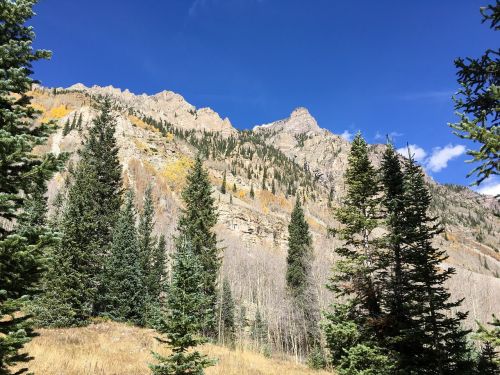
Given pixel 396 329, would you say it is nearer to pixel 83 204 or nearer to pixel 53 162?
pixel 53 162

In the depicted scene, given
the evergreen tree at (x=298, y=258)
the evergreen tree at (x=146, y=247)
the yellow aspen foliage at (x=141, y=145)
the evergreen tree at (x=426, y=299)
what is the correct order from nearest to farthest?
the evergreen tree at (x=426, y=299)
the evergreen tree at (x=146, y=247)
the evergreen tree at (x=298, y=258)
the yellow aspen foliage at (x=141, y=145)

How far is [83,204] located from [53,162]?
1999 centimetres

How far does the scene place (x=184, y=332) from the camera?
39.0 ft

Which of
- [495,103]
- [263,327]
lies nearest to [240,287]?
[263,327]

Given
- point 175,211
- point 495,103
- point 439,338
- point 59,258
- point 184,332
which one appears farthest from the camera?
point 175,211

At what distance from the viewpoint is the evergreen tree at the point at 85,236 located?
2180 cm

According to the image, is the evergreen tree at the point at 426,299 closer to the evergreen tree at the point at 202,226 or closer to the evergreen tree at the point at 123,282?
the evergreen tree at the point at 202,226

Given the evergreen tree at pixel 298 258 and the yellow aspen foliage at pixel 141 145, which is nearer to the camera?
the evergreen tree at pixel 298 258

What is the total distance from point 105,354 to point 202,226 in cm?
1417

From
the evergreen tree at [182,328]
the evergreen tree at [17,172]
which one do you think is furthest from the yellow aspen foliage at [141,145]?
the evergreen tree at [17,172]

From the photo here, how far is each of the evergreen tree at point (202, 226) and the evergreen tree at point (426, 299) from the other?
573 inches

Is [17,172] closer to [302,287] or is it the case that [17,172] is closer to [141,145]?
[302,287]

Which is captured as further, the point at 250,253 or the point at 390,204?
the point at 250,253

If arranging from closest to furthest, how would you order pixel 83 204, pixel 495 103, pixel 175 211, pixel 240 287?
1. pixel 495 103
2. pixel 83 204
3. pixel 240 287
4. pixel 175 211
